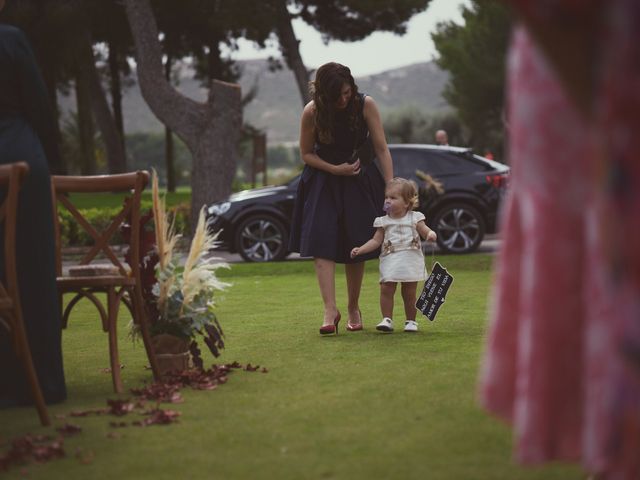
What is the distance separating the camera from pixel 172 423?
5449mm

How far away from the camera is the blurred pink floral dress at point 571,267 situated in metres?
2.55

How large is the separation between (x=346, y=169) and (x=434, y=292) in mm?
1057

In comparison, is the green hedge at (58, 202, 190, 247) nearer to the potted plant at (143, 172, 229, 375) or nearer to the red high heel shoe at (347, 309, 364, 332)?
the red high heel shoe at (347, 309, 364, 332)

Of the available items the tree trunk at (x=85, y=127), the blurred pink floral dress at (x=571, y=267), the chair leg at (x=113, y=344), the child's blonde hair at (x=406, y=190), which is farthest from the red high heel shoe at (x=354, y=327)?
the tree trunk at (x=85, y=127)

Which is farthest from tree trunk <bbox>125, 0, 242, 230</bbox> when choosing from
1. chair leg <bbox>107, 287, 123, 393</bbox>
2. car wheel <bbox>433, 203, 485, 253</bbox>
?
chair leg <bbox>107, 287, 123, 393</bbox>

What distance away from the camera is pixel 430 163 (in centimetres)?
1780

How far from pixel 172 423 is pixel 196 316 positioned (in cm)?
155

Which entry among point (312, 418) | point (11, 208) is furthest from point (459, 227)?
point (11, 208)

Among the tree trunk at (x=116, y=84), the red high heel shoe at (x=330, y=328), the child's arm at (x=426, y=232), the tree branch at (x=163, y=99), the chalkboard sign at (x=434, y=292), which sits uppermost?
the tree trunk at (x=116, y=84)

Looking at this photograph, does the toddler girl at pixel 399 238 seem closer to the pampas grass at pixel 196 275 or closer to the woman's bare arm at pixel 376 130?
the woman's bare arm at pixel 376 130

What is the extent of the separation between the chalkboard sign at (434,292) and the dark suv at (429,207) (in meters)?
9.08

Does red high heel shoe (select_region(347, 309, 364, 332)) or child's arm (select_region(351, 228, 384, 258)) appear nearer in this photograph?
child's arm (select_region(351, 228, 384, 258))

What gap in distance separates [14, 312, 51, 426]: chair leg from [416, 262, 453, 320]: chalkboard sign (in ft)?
11.5

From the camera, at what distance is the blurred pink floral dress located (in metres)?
2.55
